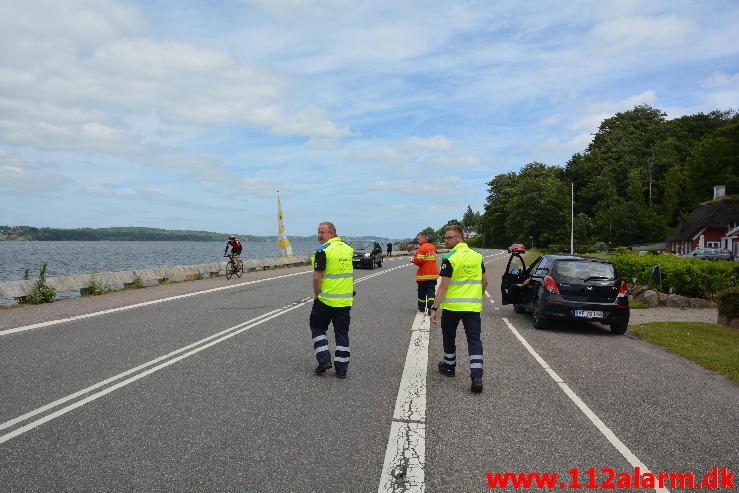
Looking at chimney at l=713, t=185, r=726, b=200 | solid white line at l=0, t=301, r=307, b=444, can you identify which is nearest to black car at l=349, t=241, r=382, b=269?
solid white line at l=0, t=301, r=307, b=444

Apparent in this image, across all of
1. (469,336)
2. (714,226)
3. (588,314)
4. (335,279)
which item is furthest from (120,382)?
(714,226)

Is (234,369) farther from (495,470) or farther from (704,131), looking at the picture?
(704,131)

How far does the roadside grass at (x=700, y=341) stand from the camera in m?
8.25

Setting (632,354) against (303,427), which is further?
(632,354)

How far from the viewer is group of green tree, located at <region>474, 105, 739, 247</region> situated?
264ft

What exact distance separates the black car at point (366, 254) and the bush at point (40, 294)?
1942cm

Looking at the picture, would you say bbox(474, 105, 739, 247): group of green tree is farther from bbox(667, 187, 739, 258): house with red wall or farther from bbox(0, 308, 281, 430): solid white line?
bbox(0, 308, 281, 430): solid white line

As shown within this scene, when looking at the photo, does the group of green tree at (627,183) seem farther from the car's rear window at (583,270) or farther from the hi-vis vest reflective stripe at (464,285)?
the hi-vis vest reflective stripe at (464,285)

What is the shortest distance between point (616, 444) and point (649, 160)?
106275 mm

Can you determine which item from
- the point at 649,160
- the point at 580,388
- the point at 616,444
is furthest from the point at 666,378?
the point at 649,160

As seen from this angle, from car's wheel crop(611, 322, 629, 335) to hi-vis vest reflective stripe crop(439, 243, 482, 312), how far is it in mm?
5670

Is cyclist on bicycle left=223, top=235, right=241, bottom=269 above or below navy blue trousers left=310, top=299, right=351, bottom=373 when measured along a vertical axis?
above

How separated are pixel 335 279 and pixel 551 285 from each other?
19.5ft

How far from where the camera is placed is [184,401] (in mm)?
5703
